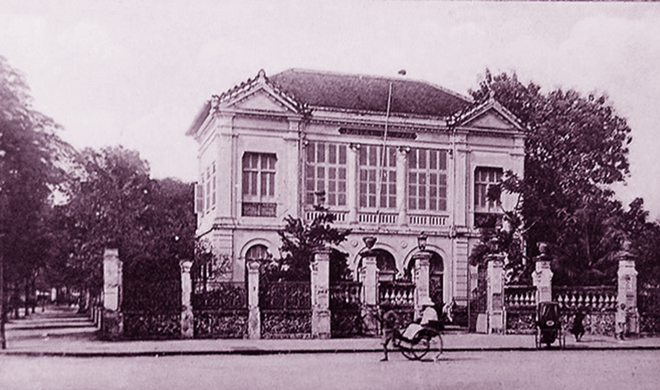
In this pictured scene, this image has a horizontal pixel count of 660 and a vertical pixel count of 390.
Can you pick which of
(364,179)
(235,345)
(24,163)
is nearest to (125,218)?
(235,345)

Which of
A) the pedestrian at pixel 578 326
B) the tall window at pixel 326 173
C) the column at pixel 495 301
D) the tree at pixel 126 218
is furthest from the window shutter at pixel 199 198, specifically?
the pedestrian at pixel 578 326

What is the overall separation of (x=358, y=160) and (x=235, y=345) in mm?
3361

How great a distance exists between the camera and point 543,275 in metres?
13.7

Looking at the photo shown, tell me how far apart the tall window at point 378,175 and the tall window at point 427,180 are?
29 centimetres

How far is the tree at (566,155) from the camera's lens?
9.47m

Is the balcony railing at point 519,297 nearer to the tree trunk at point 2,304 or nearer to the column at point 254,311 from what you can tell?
the column at point 254,311

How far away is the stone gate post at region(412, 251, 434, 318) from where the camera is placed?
11789 mm

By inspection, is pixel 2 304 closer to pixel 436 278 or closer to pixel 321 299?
pixel 321 299

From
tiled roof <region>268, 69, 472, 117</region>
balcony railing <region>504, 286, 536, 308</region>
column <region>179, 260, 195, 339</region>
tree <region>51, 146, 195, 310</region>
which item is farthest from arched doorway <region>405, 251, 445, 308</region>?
column <region>179, 260, 195, 339</region>

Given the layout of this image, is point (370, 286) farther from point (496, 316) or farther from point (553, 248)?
point (553, 248)

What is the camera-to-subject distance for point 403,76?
358 inches

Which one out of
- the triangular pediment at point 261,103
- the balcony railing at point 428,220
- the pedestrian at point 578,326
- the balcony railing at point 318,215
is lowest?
the pedestrian at point 578,326

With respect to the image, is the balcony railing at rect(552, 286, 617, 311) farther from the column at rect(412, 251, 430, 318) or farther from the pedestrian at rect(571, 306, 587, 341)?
the column at rect(412, 251, 430, 318)

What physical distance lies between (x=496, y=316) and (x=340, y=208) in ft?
14.5
